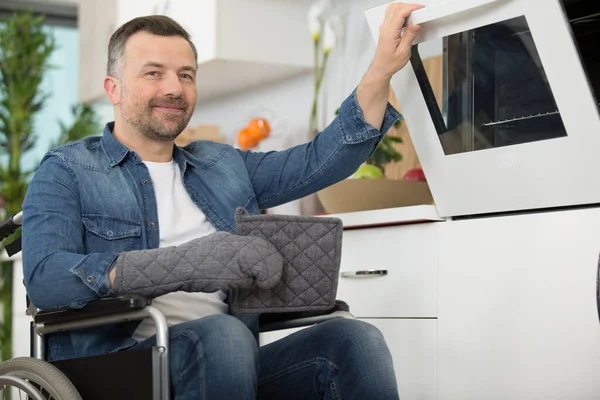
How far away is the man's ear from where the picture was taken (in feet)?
5.22

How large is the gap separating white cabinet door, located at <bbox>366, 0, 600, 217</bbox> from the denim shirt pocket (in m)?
0.57

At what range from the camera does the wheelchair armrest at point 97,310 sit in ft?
3.96

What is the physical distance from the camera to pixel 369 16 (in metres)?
1.60

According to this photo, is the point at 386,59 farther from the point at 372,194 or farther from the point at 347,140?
the point at 372,194

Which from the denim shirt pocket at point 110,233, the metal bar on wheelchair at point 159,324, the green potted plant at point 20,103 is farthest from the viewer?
the green potted plant at point 20,103

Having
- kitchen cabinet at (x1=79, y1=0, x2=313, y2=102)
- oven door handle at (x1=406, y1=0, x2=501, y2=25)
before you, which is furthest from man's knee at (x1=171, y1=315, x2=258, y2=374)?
kitchen cabinet at (x1=79, y1=0, x2=313, y2=102)

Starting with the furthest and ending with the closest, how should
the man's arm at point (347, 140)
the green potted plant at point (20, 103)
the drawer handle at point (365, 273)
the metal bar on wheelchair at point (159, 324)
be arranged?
the green potted plant at point (20, 103)
the drawer handle at point (365, 273)
the man's arm at point (347, 140)
the metal bar on wheelchair at point (159, 324)

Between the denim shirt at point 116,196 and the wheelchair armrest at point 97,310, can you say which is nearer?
the wheelchair armrest at point 97,310

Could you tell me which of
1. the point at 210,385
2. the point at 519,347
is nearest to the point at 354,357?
the point at 210,385

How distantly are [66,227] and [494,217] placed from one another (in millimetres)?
755

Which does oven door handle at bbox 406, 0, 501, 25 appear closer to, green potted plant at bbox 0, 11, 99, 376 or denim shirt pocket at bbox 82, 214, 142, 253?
denim shirt pocket at bbox 82, 214, 142, 253

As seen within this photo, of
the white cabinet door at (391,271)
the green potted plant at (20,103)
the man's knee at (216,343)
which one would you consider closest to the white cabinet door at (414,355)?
the white cabinet door at (391,271)

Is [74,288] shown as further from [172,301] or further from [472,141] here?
[472,141]

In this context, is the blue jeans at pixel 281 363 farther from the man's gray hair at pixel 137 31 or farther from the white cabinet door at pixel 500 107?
the man's gray hair at pixel 137 31
